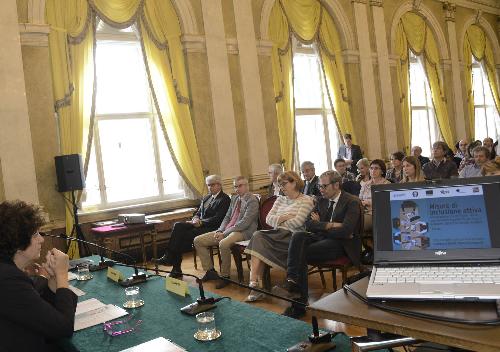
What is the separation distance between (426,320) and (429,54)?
466 inches

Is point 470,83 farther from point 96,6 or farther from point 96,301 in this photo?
point 96,301

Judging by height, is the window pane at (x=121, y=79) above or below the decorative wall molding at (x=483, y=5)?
below

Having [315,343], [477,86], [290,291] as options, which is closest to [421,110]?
[477,86]

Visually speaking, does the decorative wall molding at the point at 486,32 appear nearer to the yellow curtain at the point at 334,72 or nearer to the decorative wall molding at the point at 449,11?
the decorative wall molding at the point at 449,11

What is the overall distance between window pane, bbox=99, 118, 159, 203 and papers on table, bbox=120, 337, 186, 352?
536cm

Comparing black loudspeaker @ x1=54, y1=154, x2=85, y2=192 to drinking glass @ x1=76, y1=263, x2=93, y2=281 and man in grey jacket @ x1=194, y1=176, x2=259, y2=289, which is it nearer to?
man in grey jacket @ x1=194, y1=176, x2=259, y2=289

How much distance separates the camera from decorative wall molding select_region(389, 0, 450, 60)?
10734mm

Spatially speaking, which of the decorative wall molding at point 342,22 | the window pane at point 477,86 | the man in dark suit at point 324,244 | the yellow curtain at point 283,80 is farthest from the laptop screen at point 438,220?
the window pane at point 477,86

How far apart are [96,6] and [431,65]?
8.40m

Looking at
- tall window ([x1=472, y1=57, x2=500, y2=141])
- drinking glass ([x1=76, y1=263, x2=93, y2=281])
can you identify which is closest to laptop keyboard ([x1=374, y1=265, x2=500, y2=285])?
drinking glass ([x1=76, y1=263, x2=93, y2=281])

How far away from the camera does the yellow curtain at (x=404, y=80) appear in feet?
35.3

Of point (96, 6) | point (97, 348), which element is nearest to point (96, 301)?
point (97, 348)

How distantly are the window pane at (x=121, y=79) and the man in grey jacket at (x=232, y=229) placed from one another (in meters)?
2.54

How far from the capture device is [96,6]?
6.46 metres
